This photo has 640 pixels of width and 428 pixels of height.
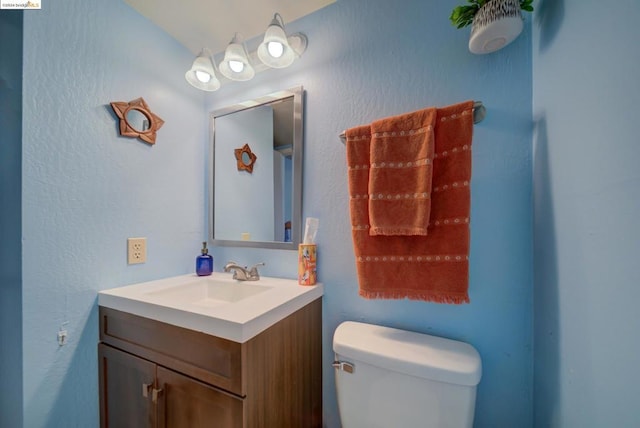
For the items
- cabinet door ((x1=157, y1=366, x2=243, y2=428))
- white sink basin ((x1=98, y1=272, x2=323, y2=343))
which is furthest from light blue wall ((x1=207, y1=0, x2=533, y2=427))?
cabinet door ((x1=157, y1=366, x2=243, y2=428))

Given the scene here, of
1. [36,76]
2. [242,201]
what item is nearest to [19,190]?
[36,76]

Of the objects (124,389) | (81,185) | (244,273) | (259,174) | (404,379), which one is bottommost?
(124,389)

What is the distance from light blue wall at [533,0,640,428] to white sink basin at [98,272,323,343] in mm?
720

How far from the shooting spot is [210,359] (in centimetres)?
65

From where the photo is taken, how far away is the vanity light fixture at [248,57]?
96cm

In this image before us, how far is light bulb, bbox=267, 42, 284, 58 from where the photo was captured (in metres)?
0.97

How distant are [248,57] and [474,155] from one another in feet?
Result: 3.49

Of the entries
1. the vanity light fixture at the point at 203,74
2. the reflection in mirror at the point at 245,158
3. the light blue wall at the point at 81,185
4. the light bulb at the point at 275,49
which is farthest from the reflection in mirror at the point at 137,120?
the light bulb at the point at 275,49

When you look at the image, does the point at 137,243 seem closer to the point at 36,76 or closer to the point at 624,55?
the point at 36,76

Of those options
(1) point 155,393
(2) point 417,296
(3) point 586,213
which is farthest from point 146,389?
(3) point 586,213

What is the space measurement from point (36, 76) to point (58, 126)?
156 millimetres

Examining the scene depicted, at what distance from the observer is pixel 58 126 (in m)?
0.80

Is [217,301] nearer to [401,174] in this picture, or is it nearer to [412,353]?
[412,353]

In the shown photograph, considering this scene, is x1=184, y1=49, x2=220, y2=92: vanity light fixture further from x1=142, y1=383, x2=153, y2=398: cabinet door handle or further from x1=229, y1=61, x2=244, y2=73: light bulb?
x1=142, y1=383, x2=153, y2=398: cabinet door handle
